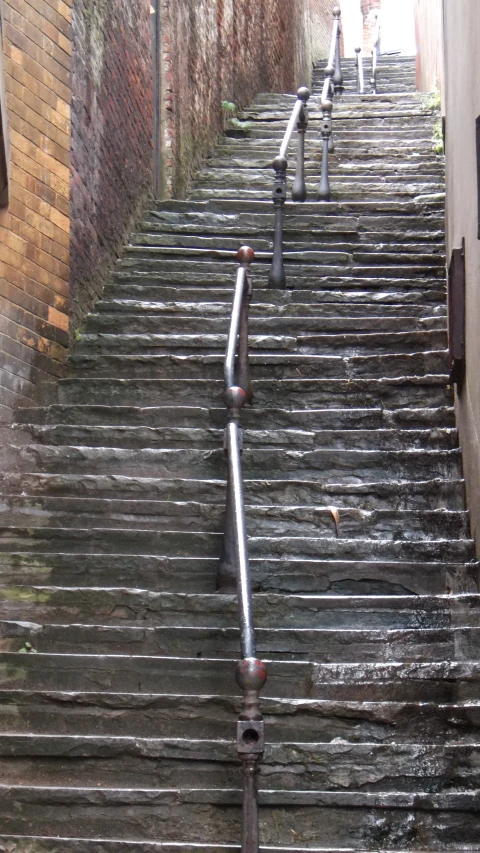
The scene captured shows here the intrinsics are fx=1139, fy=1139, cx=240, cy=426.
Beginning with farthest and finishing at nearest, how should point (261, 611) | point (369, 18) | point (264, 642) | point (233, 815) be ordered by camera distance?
1. point (369, 18)
2. point (261, 611)
3. point (264, 642)
4. point (233, 815)

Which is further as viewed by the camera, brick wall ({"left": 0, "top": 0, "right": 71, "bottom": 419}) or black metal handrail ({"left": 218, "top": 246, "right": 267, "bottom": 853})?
brick wall ({"left": 0, "top": 0, "right": 71, "bottom": 419})

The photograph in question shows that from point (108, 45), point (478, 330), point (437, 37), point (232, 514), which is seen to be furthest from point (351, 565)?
point (437, 37)

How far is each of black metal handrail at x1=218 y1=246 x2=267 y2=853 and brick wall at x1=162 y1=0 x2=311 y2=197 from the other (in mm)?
4325

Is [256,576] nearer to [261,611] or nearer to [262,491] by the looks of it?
[261,611]

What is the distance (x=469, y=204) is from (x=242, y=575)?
2.26 meters

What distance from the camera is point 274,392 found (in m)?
6.27

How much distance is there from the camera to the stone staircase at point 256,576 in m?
3.80

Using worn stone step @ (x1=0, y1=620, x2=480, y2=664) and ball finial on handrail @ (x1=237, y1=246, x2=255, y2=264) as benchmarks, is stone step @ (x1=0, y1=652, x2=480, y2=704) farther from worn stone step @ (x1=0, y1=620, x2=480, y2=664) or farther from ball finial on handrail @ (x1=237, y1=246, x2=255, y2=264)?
ball finial on handrail @ (x1=237, y1=246, x2=255, y2=264)

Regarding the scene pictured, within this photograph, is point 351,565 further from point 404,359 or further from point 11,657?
point 404,359

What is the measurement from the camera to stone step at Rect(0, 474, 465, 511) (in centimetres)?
531

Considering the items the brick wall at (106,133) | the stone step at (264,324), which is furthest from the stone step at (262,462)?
the brick wall at (106,133)

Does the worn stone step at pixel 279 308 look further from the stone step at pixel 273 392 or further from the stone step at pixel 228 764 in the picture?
the stone step at pixel 228 764

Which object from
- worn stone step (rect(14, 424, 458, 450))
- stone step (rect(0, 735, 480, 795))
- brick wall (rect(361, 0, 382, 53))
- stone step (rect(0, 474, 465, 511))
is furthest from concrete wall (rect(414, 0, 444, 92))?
brick wall (rect(361, 0, 382, 53))

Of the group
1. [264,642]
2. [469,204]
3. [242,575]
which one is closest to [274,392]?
[469,204]
